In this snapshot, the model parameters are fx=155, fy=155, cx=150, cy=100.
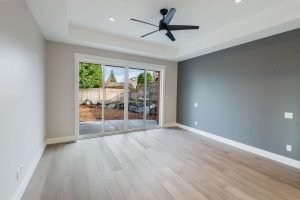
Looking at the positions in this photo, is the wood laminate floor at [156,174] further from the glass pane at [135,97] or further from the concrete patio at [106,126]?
the glass pane at [135,97]

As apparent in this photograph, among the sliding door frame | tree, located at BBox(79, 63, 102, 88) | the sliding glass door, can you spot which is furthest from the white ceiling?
the sliding glass door

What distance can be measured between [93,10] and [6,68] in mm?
2067

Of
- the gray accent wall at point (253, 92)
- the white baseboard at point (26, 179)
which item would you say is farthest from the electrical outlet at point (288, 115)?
the white baseboard at point (26, 179)

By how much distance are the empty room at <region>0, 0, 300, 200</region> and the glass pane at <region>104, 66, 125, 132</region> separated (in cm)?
4

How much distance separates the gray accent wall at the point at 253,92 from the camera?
10.5ft

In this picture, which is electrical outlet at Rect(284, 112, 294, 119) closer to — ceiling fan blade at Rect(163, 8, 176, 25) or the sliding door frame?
ceiling fan blade at Rect(163, 8, 176, 25)

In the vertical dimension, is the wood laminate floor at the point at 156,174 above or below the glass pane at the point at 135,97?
below

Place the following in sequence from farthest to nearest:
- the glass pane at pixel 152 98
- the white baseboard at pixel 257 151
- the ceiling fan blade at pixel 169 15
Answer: the glass pane at pixel 152 98, the white baseboard at pixel 257 151, the ceiling fan blade at pixel 169 15

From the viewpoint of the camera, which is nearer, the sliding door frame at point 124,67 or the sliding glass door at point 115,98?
the sliding door frame at point 124,67

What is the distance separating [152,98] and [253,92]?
3.48m

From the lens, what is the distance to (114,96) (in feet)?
17.4

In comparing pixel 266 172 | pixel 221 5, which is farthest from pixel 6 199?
pixel 221 5

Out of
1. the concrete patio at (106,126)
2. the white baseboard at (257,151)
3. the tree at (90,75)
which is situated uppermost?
the tree at (90,75)

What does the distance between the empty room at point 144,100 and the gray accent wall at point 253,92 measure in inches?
1.0
